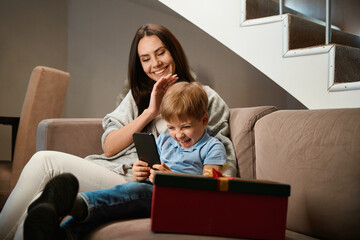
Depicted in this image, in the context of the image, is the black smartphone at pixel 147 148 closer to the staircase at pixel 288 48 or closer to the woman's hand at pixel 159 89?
the woman's hand at pixel 159 89

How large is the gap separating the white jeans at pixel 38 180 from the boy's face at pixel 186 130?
279 millimetres

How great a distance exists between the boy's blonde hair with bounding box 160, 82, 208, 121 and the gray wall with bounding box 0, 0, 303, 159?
Answer: 8.53 feet

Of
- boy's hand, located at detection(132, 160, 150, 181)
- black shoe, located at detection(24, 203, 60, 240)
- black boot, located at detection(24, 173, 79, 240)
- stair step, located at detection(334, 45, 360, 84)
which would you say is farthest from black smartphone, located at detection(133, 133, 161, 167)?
stair step, located at detection(334, 45, 360, 84)

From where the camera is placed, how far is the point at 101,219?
1216 mm

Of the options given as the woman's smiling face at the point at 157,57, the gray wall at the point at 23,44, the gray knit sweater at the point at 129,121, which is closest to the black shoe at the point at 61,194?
the gray knit sweater at the point at 129,121

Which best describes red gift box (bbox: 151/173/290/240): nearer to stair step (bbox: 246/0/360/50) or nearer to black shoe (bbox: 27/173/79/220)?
black shoe (bbox: 27/173/79/220)

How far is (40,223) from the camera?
98 centimetres

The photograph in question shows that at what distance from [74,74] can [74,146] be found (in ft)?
7.59

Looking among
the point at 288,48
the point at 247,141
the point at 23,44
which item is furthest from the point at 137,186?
the point at 23,44

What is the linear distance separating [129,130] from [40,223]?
0.74m

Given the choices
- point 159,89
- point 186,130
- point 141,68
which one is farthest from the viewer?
point 141,68

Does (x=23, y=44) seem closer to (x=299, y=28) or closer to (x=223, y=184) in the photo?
(x=299, y=28)

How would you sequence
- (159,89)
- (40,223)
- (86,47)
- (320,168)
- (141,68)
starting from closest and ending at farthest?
1. (40,223)
2. (320,168)
3. (159,89)
4. (141,68)
5. (86,47)

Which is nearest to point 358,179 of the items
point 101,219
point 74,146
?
point 101,219
